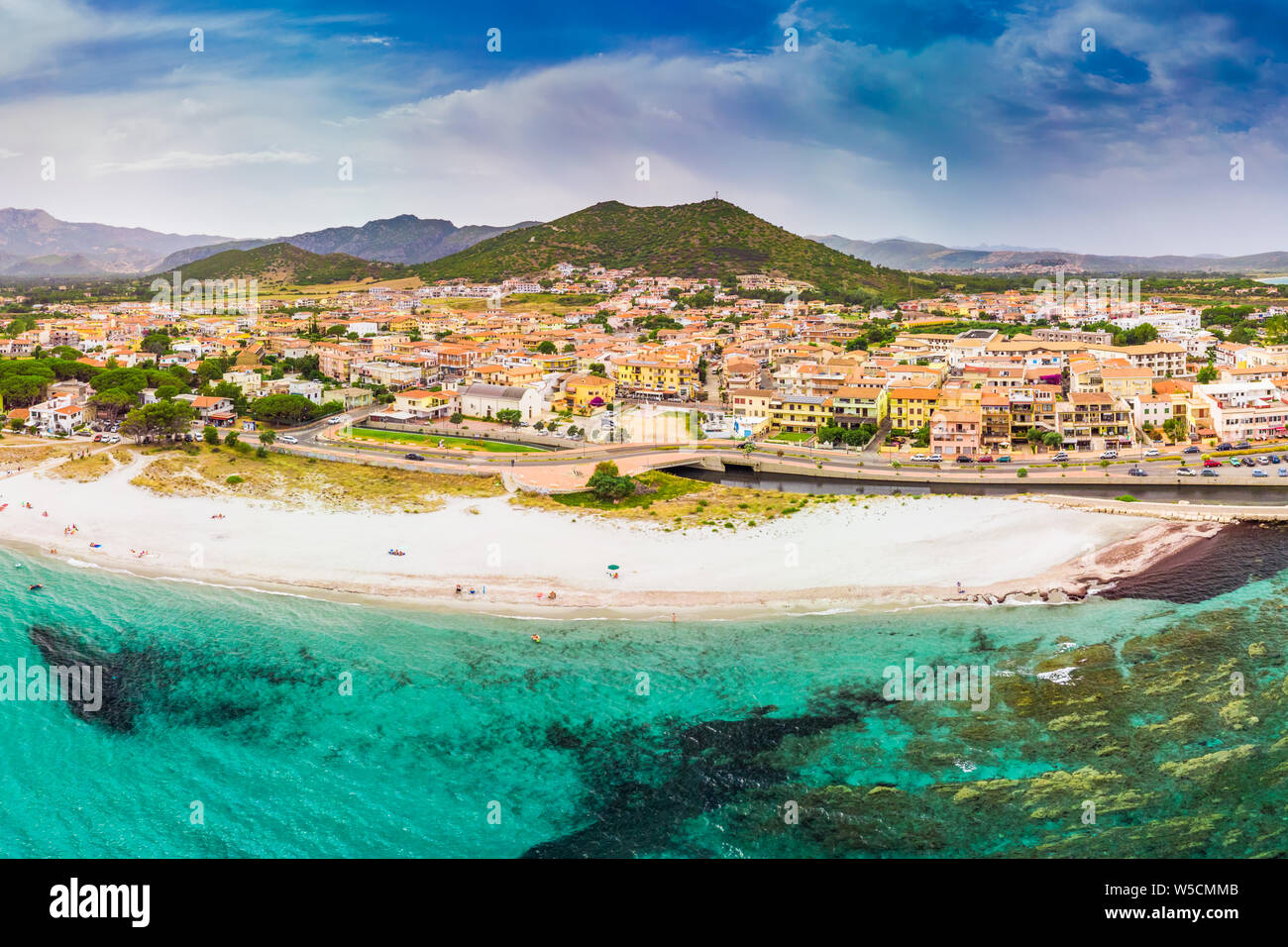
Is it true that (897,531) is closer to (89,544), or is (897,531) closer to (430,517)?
(430,517)

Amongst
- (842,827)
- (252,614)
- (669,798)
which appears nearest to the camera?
(842,827)

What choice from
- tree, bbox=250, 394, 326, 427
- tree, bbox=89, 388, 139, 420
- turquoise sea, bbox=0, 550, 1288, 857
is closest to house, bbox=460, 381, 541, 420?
tree, bbox=250, 394, 326, 427

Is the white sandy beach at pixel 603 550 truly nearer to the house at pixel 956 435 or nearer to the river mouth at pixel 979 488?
the river mouth at pixel 979 488

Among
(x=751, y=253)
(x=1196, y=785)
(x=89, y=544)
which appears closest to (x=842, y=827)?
(x=1196, y=785)

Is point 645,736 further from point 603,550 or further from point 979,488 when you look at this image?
point 979,488

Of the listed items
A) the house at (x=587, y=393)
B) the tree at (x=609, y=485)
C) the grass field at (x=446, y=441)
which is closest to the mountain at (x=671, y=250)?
the house at (x=587, y=393)

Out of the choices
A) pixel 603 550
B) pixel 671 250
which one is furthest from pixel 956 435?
pixel 671 250

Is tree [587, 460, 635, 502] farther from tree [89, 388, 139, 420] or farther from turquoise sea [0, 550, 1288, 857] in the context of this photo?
tree [89, 388, 139, 420]
